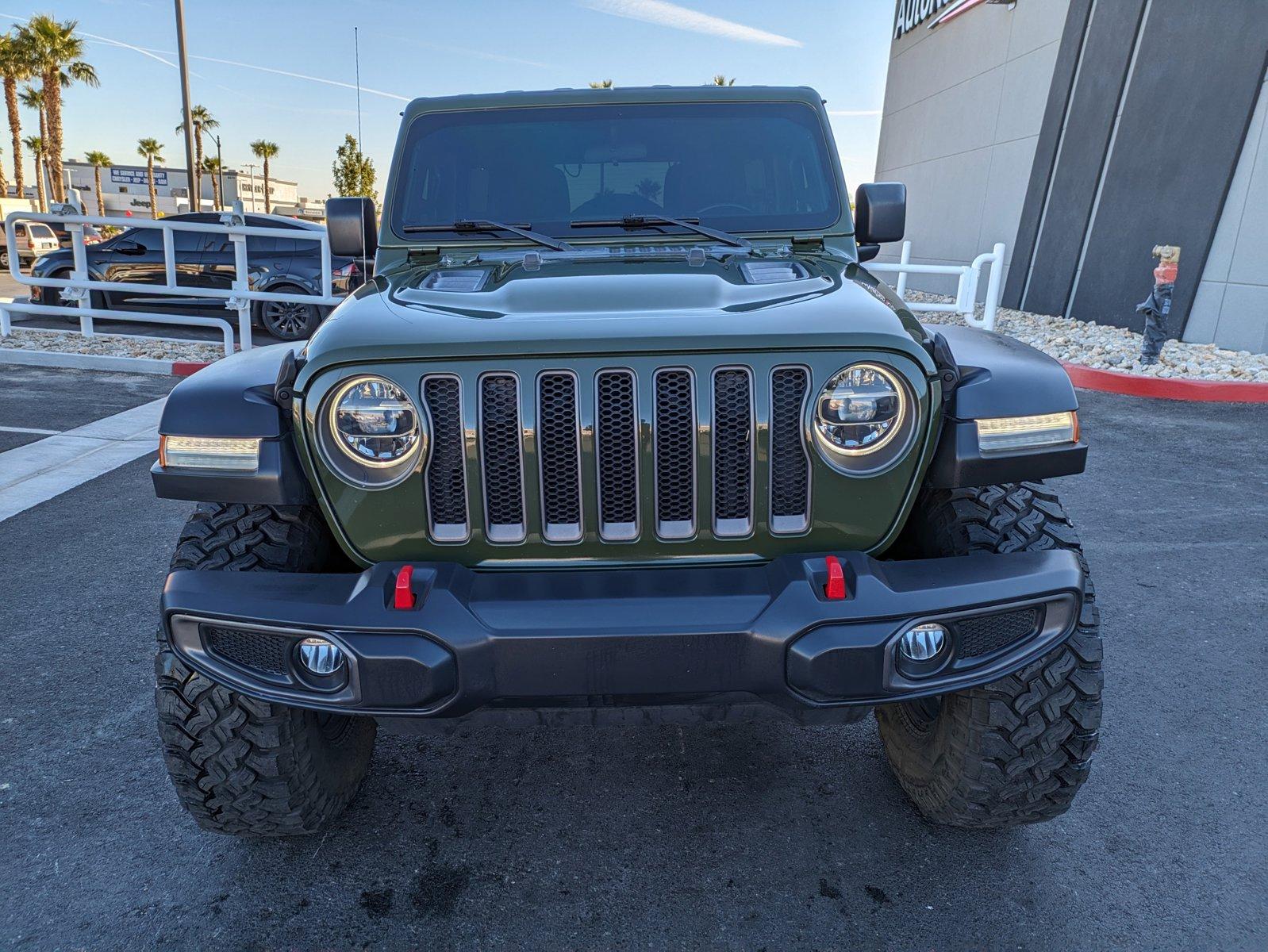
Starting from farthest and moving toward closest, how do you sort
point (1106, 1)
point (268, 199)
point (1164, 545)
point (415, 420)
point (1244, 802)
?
point (268, 199) → point (1106, 1) → point (1164, 545) → point (1244, 802) → point (415, 420)

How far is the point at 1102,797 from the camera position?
252 cm

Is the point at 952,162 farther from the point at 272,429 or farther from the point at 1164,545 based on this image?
the point at 272,429

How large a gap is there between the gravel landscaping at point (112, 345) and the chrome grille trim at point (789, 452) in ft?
28.6

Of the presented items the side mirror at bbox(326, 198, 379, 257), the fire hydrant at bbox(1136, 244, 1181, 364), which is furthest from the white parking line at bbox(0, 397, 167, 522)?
the fire hydrant at bbox(1136, 244, 1181, 364)

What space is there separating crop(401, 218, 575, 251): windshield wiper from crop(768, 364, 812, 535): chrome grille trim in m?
1.18

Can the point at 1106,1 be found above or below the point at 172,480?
above

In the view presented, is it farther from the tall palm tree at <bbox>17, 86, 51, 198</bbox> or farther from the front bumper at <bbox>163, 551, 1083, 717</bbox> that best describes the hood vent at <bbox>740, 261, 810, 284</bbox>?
the tall palm tree at <bbox>17, 86, 51, 198</bbox>

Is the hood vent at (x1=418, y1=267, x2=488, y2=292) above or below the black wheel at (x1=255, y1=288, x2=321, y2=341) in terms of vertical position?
above

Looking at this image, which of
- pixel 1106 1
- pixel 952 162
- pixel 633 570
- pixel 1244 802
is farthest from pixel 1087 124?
pixel 633 570

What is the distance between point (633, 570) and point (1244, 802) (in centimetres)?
191

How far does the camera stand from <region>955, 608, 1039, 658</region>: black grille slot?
183 cm

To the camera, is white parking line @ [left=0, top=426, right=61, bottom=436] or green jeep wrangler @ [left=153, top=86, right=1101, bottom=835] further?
white parking line @ [left=0, top=426, right=61, bottom=436]

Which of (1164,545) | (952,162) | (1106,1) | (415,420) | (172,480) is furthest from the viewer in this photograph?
(952,162)

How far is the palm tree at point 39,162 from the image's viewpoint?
43131 mm
